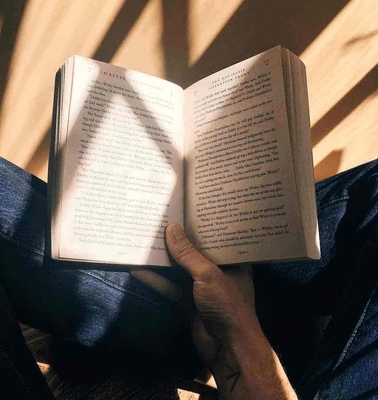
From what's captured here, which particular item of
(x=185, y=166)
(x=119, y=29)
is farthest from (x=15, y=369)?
(x=119, y=29)

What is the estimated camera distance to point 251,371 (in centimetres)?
62

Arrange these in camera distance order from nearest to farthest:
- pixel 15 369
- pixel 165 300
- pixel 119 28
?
pixel 15 369 < pixel 165 300 < pixel 119 28

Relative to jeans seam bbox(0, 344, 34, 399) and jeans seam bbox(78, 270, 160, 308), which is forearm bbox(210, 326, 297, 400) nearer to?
jeans seam bbox(78, 270, 160, 308)

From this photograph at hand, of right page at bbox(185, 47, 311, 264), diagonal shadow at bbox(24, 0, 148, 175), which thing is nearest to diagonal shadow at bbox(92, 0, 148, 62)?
diagonal shadow at bbox(24, 0, 148, 175)

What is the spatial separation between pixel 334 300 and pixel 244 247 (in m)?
0.30

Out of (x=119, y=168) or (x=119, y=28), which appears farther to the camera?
(x=119, y=28)

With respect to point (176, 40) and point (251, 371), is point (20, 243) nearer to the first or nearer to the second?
point (251, 371)

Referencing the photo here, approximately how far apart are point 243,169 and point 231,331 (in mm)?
254

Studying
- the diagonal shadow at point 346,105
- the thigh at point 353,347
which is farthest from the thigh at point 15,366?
the diagonal shadow at point 346,105

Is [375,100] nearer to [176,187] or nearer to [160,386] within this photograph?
[176,187]

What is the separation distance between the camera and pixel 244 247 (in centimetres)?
61

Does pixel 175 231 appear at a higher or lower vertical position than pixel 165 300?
higher

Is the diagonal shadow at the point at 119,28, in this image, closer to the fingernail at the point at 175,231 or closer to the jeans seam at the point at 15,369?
the fingernail at the point at 175,231

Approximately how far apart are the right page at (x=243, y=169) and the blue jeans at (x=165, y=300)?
16cm
